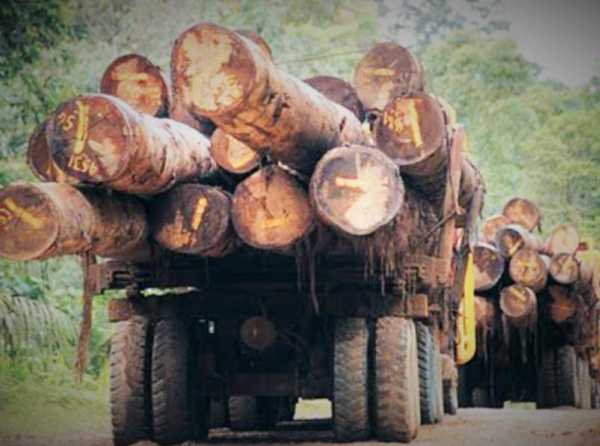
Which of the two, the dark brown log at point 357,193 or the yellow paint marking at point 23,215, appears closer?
the yellow paint marking at point 23,215

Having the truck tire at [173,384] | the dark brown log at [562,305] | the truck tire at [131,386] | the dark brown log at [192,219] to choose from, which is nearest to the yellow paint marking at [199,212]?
the dark brown log at [192,219]

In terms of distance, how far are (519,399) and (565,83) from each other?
19547 mm

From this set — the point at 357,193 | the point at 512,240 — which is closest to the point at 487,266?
the point at 512,240

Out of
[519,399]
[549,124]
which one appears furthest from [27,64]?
[549,124]

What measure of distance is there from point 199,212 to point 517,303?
339 inches

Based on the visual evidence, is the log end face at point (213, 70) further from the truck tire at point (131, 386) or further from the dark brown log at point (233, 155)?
the truck tire at point (131, 386)

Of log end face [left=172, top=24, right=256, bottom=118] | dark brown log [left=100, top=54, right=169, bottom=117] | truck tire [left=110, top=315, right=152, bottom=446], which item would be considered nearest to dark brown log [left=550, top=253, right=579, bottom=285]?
truck tire [left=110, top=315, right=152, bottom=446]

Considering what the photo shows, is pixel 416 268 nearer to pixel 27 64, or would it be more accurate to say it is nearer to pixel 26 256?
pixel 26 256

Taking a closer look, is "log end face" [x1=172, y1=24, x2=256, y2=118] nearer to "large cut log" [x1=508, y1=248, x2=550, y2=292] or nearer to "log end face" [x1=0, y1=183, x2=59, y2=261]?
"log end face" [x1=0, y1=183, x2=59, y2=261]

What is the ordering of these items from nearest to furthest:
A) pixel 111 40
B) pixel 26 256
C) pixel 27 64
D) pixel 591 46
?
pixel 26 256 < pixel 27 64 < pixel 111 40 < pixel 591 46

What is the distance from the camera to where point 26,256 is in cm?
667

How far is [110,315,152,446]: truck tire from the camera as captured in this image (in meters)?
8.97

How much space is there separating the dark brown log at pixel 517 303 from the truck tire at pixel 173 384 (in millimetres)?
7078

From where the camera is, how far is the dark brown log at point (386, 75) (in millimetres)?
9586
